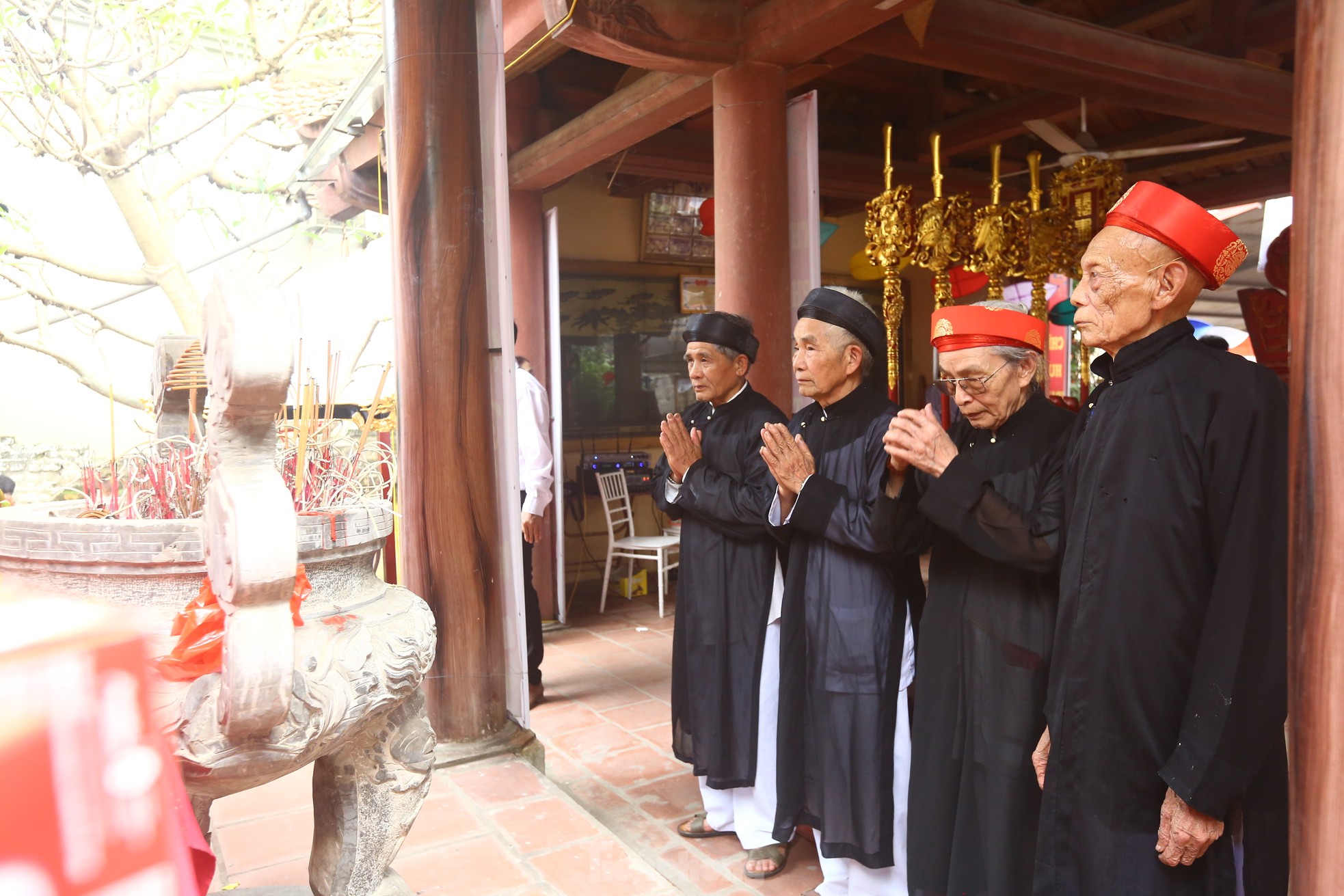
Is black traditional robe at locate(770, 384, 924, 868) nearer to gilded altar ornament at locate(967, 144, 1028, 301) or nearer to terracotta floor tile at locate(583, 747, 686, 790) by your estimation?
terracotta floor tile at locate(583, 747, 686, 790)

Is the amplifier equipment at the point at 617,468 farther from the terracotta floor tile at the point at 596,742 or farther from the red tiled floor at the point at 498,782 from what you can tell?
the red tiled floor at the point at 498,782

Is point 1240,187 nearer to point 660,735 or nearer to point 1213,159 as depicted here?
point 1213,159

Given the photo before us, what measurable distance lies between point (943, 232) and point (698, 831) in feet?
13.9

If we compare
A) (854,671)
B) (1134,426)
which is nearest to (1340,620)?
(1134,426)

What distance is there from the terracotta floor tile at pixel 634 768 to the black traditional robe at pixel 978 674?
4.64 ft

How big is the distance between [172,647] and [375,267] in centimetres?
587

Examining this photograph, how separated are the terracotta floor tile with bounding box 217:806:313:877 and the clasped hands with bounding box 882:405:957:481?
6.14 ft

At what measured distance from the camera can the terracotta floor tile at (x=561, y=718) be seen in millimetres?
3836

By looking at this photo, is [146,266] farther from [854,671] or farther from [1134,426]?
[1134,426]

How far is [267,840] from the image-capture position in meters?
2.51

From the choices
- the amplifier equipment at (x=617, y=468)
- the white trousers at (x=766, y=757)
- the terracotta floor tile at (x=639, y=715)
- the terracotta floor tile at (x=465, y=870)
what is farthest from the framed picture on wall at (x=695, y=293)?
the terracotta floor tile at (x=465, y=870)

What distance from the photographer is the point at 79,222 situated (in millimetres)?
4695

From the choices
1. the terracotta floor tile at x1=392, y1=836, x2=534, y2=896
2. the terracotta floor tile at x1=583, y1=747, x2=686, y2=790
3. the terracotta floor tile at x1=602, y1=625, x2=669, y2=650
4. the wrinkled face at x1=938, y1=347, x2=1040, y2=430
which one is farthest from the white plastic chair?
the wrinkled face at x1=938, y1=347, x2=1040, y2=430

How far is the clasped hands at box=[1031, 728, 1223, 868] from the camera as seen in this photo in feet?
4.60
